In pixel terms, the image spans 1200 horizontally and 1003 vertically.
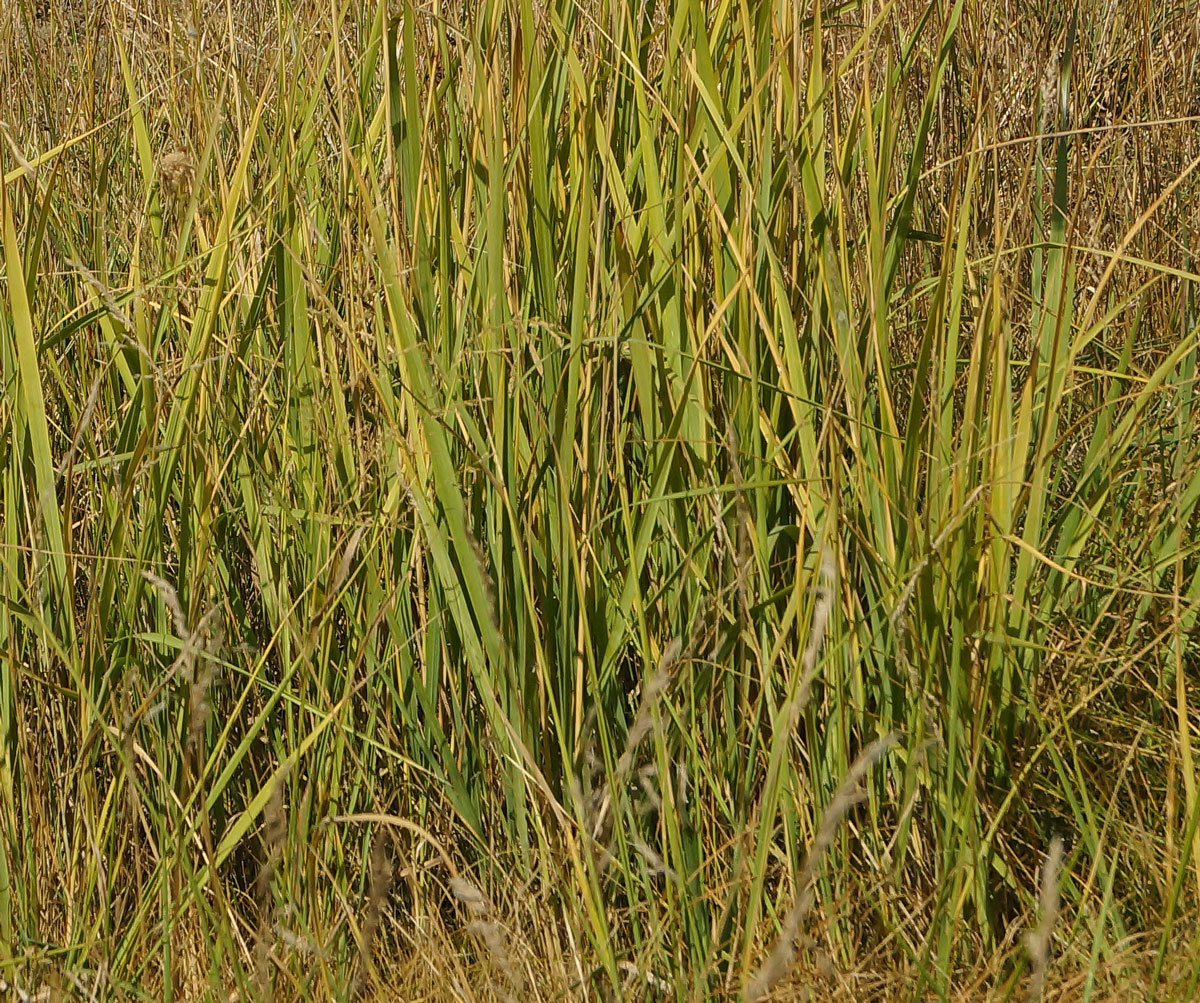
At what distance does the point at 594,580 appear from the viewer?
943 mm

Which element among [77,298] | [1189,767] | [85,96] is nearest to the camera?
[1189,767]

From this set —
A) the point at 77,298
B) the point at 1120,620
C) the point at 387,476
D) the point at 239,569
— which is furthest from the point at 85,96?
the point at 1120,620

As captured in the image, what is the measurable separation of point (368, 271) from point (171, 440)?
233 millimetres

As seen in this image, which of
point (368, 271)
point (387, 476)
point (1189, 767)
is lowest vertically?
point (1189, 767)

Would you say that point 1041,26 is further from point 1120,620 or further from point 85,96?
point 85,96

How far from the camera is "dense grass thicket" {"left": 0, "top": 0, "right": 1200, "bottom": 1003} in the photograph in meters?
0.86

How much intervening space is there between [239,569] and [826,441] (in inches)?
23.5

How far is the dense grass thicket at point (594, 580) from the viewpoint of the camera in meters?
0.86

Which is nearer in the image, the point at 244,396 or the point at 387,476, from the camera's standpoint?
the point at 387,476

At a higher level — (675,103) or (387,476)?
(675,103)

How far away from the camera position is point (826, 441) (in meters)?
0.94

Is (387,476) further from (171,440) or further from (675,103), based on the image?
(675,103)

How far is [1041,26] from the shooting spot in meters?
1.85

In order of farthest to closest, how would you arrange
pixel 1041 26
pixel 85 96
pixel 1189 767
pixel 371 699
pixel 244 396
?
pixel 1041 26 → pixel 85 96 → pixel 244 396 → pixel 371 699 → pixel 1189 767
